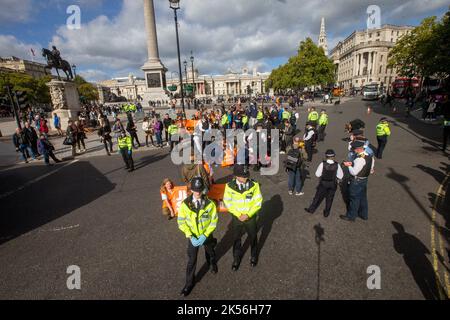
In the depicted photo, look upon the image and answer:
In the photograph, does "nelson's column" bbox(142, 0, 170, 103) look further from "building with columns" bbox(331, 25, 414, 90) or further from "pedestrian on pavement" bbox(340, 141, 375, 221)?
"building with columns" bbox(331, 25, 414, 90)

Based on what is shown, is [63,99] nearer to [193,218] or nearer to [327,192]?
[193,218]

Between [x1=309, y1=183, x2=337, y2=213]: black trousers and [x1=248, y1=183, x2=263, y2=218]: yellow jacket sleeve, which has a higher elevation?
[x1=248, y1=183, x2=263, y2=218]: yellow jacket sleeve

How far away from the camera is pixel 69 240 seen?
209 inches

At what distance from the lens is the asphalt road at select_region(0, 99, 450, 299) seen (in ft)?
12.4

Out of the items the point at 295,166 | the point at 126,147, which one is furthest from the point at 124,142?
the point at 295,166

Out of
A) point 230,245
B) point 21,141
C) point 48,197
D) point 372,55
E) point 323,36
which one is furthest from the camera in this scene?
point 323,36

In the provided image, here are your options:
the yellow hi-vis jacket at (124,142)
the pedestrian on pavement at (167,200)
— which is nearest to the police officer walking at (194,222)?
the pedestrian on pavement at (167,200)

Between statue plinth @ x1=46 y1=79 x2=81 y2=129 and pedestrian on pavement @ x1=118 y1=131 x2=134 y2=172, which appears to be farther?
statue plinth @ x1=46 y1=79 x2=81 y2=129

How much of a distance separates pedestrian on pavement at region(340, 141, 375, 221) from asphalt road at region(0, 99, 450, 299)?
253 millimetres

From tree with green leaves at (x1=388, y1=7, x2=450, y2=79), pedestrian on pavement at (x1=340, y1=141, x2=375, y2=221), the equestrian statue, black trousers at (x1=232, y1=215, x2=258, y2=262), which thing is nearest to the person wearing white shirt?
pedestrian on pavement at (x1=340, y1=141, x2=375, y2=221)

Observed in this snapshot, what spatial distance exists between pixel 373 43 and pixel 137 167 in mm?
110899

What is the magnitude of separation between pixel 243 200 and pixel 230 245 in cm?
156

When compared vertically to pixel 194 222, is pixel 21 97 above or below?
above

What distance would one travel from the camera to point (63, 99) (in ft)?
73.0
